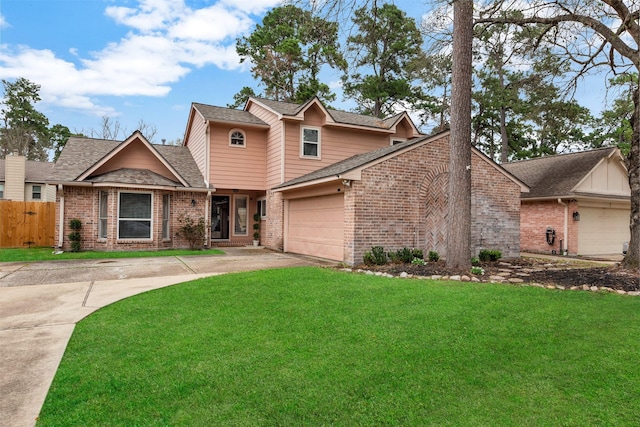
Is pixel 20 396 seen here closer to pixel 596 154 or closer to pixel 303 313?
pixel 303 313

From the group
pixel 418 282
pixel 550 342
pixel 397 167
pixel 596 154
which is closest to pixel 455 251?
pixel 418 282

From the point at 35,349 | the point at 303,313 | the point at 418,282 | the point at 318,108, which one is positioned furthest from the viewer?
the point at 318,108

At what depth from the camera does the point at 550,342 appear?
13.9 feet

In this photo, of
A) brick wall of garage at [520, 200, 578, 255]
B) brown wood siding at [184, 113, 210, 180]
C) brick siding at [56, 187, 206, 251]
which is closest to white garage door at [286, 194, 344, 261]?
brown wood siding at [184, 113, 210, 180]

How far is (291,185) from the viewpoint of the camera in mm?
13641

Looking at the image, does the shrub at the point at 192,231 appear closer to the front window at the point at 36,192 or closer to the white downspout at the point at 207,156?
the white downspout at the point at 207,156

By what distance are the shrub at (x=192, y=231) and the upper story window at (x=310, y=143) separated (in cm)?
508

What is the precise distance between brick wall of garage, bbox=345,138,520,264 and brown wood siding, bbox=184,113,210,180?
26.7 ft

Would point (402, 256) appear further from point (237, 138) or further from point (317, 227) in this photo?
point (237, 138)

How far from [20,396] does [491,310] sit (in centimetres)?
528

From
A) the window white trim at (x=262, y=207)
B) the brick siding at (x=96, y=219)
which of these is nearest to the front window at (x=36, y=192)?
the brick siding at (x=96, y=219)

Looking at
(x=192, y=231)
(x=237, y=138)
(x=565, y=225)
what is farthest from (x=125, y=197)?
(x=565, y=225)

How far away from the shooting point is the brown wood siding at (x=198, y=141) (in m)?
16.7

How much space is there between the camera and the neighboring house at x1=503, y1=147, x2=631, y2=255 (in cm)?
1603
